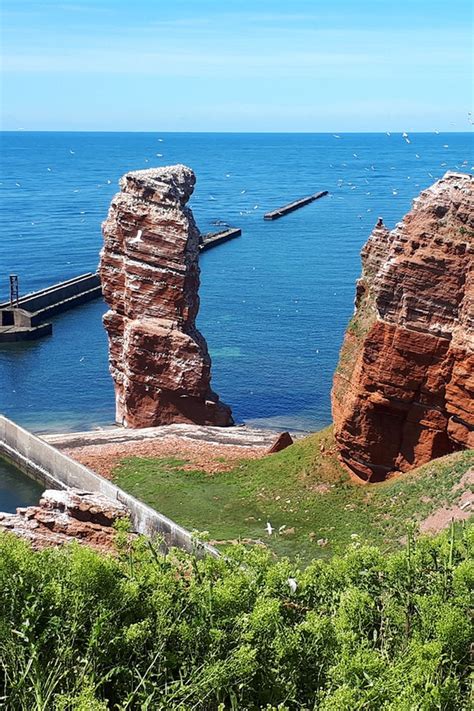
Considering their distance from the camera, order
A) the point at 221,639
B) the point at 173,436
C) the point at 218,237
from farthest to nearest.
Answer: the point at 218,237
the point at 173,436
the point at 221,639

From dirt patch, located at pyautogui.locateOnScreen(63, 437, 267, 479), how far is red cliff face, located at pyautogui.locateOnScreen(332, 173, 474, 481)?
288 inches

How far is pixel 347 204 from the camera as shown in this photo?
17000cm

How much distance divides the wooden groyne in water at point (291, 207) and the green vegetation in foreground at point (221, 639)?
13532 centimetres

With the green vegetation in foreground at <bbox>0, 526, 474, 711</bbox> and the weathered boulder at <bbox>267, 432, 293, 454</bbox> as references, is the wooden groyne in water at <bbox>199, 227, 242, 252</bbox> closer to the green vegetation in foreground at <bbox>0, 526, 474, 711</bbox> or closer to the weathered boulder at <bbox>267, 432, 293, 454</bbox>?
the weathered boulder at <bbox>267, 432, 293, 454</bbox>

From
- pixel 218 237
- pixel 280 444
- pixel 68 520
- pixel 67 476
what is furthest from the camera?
pixel 218 237

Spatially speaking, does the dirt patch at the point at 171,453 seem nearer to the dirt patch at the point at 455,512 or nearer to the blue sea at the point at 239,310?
the blue sea at the point at 239,310

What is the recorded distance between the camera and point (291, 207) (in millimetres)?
164375

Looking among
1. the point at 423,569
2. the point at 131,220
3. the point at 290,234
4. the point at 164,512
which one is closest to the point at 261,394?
the point at 131,220

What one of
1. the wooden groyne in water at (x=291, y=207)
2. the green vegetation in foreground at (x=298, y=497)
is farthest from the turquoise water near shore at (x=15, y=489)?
the wooden groyne in water at (x=291, y=207)

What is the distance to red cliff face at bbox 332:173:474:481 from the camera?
34500 mm

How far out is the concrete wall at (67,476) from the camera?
34.9m

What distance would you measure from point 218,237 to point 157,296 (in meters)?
81.4

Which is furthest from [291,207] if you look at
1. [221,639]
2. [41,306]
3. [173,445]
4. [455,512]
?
[221,639]

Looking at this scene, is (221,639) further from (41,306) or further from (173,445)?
(41,306)
